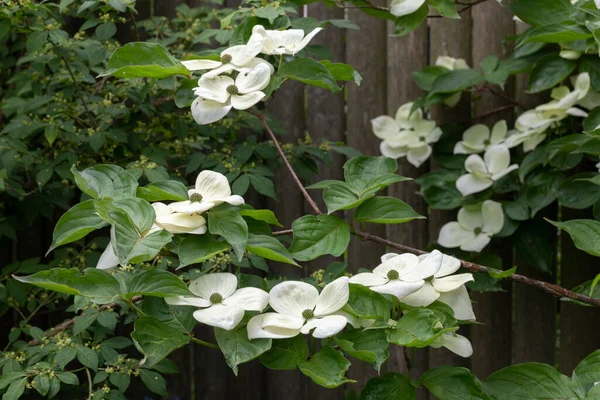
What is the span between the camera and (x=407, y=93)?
2.25 m

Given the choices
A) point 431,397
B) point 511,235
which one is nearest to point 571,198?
point 511,235

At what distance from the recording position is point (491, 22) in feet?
6.97

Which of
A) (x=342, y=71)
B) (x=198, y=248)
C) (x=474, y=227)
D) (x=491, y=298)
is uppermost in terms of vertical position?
(x=342, y=71)

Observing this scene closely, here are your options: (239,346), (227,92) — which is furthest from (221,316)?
(227,92)

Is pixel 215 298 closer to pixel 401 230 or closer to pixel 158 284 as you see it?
pixel 158 284

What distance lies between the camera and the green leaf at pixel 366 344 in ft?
3.15

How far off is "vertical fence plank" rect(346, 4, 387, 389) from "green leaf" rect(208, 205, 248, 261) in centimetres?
129

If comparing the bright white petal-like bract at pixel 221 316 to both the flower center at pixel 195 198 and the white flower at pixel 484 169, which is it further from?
the white flower at pixel 484 169

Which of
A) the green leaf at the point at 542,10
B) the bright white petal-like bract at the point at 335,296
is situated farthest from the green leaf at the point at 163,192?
the green leaf at the point at 542,10

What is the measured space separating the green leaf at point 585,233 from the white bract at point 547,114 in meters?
0.69

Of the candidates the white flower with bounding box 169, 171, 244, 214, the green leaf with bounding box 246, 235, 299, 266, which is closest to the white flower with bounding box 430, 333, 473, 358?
the green leaf with bounding box 246, 235, 299, 266

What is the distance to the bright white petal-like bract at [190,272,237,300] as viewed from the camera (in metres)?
1.02

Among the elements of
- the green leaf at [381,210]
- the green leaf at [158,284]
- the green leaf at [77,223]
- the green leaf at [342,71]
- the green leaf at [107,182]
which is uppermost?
the green leaf at [342,71]

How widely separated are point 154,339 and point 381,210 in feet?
1.32
